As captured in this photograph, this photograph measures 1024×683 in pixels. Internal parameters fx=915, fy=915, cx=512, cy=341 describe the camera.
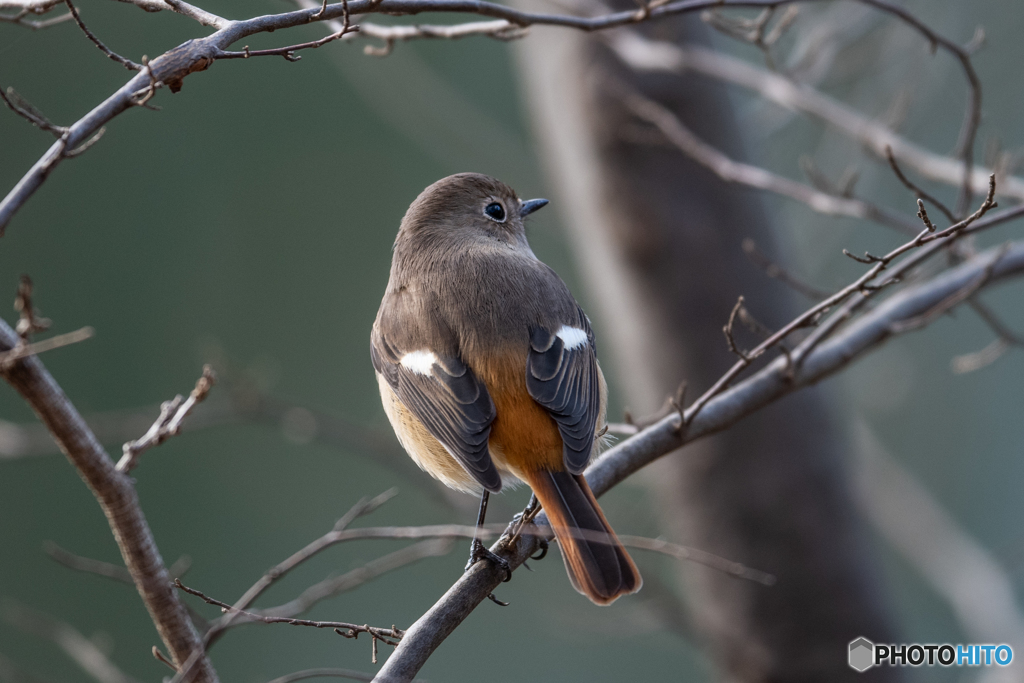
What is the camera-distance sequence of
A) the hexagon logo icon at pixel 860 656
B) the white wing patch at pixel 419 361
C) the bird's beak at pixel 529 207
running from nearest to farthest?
the white wing patch at pixel 419 361, the bird's beak at pixel 529 207, the hexagon logo icon at pixel 860 656

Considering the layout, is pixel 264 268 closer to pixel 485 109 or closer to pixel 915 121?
pixel 485 109

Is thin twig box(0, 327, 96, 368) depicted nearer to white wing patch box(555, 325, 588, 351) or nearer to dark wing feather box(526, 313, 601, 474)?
dark wing feather box(526, 313, 601, 474)

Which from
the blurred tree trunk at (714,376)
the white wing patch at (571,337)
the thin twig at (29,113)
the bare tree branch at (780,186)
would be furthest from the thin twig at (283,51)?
the blurred tree trunk at (714,376)

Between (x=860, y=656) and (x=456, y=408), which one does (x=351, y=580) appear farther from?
(x=860, y=656)

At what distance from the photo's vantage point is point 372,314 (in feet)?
32.7

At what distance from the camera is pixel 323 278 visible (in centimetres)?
1030

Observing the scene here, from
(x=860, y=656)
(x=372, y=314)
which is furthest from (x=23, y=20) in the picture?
Answer: (x=372, y=314)

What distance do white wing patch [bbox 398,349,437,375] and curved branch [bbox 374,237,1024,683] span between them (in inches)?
24.3

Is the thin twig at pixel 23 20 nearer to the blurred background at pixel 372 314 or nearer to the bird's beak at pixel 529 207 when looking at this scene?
the blurred background at pixel 372 314

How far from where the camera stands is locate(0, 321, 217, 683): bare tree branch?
1.44 m

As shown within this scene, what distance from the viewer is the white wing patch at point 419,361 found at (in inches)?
109

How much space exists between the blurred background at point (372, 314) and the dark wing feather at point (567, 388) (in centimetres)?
102

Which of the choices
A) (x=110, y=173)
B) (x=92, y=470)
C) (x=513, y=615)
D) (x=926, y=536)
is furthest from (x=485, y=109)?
(x=92, y=470)

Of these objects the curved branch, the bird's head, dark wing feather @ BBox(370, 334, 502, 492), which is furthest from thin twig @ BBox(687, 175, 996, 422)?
the bird's head
